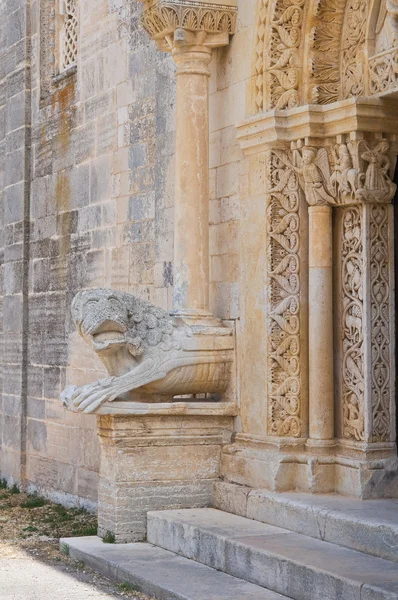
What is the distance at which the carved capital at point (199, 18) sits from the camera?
7656mm

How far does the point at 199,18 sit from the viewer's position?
7.68 meters

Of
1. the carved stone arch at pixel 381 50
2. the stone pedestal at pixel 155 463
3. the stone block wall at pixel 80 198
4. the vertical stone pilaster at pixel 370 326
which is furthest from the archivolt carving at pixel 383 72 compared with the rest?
the stone pedestal at pixel 155 463

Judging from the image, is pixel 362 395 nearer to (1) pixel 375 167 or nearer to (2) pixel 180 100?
(1) pixel 375 167

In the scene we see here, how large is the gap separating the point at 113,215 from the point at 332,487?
328 centimetres

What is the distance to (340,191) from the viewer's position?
7.03 metres

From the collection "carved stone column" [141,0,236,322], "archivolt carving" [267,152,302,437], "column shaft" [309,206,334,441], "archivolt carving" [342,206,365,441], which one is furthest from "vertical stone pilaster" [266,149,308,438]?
"carved stone column" [141,0,236,322]

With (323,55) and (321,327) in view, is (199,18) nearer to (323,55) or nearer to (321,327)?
(323,55)

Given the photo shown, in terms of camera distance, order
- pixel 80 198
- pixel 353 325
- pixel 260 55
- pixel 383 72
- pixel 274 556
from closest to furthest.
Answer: pixel 274 556, pixel 383 72, pixel 353 325, pixel 260 55, pixel 80 198

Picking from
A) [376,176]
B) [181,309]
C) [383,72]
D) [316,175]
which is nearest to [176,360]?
[181,309]

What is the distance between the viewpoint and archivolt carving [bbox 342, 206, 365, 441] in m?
7.00

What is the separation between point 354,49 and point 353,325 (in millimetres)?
1630

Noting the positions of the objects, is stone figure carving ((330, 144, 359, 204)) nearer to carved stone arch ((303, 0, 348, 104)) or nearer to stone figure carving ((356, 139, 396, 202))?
stone figure carving ((356, 139, 396, 202))

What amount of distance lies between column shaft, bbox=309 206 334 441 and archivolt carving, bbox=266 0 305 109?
72 cm

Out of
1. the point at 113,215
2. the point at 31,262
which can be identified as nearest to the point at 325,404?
the point at 113,215
